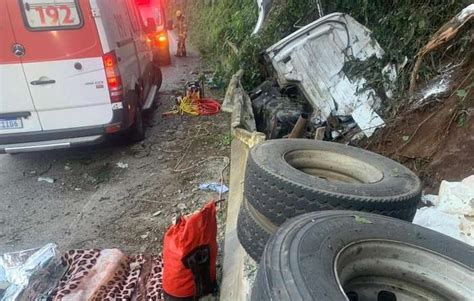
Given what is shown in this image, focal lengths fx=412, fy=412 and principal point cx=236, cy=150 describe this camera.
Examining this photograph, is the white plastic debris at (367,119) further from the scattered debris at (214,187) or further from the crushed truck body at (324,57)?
the scattered debris at (214,187)

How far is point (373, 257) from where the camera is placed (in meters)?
1.79


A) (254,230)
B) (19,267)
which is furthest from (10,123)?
(254,230)

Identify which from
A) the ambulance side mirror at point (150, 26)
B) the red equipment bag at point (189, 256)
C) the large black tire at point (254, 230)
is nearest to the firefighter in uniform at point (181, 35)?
the ambulance side mirror at point (150, 26)

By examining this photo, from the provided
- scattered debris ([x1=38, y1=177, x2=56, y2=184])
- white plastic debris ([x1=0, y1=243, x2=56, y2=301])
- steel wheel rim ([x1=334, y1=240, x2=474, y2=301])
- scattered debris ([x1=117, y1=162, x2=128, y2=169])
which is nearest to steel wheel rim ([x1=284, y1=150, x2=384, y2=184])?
steel wheel rim ([x1=334, y1=240, x2=474, y2=301])

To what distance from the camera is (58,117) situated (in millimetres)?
5039

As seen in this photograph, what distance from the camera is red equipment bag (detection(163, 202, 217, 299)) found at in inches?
108

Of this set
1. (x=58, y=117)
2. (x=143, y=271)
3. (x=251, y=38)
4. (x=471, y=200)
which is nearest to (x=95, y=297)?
(x=143, y=271)

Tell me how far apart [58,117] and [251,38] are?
11.8 ft

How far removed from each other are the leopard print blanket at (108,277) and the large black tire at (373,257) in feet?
5.13

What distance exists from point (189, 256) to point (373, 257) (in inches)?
52.7

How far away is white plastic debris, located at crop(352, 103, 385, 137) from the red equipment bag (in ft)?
7.83

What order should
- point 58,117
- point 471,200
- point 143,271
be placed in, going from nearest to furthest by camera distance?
1. point 471,200
2. point 143,271
3. point 58,117

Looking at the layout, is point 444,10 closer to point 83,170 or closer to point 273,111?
point 273,111

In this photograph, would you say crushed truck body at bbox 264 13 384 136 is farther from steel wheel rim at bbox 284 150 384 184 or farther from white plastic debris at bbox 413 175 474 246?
white plastic debris at bbox 413 175 474 246
